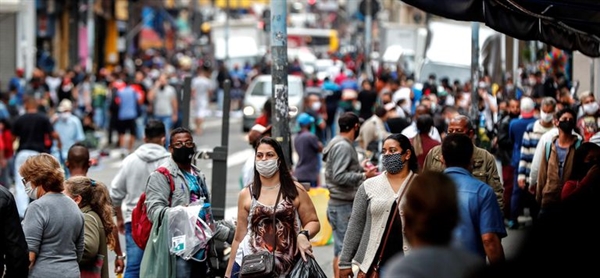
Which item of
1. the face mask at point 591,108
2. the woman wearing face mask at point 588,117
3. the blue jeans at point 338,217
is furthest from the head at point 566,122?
the face mask at point 591,108

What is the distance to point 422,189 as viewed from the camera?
4910 millimetres

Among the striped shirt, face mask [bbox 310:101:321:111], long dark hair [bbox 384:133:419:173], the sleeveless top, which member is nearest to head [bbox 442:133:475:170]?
long dark hair [bbox 384:133:419:173]

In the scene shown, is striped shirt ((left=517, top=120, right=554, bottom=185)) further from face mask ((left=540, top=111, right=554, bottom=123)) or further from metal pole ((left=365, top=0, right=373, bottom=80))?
metal pole ((left=365, top=0, right=373, bottom=80))

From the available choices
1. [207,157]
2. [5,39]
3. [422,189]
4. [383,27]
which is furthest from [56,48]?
[422,189]

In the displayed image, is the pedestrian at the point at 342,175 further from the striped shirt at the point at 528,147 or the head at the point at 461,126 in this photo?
the striped shirt at the point at 528,147

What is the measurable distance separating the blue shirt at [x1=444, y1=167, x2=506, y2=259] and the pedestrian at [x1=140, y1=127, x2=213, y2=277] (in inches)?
108

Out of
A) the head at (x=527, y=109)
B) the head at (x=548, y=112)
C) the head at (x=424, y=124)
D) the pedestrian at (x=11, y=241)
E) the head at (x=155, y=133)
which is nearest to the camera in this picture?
the pedestrian at (x=11, y=241)

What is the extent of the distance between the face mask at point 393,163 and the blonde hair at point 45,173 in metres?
2.10

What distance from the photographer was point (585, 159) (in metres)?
10.1

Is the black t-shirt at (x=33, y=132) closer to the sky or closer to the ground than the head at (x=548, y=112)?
closer to the ground

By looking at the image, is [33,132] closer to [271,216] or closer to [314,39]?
[271,216]

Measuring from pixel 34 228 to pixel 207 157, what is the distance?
422 cm

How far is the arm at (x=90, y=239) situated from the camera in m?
8.48

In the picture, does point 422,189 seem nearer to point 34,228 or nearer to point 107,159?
point 34,228
